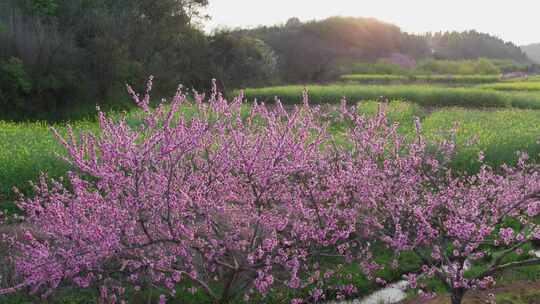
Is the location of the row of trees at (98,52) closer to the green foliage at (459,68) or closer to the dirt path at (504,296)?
the dirt path at (504,296)

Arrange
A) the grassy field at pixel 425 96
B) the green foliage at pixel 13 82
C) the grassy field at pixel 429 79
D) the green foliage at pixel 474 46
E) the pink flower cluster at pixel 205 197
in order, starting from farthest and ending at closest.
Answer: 1. the green foliage at pixel 474 46
2. the grassy field at pixel 429 79
3. the grassy field at pixel 425 96
4. the green foliage at pixel 13 82
5. the pink flower cluster at pixel 205 197

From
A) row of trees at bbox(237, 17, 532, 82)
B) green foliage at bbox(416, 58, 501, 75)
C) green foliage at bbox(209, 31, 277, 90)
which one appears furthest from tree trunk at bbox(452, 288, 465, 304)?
green foliage at bbox(416, 58, 501, 75)

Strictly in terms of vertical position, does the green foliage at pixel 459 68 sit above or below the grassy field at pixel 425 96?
above

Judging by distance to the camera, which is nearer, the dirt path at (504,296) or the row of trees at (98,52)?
the dirt path at (504,296)

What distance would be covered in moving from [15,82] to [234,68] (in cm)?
1724

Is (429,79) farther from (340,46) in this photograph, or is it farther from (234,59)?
(340,46)

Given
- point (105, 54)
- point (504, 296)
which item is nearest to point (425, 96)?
point (105, 54)

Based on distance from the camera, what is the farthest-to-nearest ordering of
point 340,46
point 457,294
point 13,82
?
1. point 340,46
2. point 13,82
3. point 457,294

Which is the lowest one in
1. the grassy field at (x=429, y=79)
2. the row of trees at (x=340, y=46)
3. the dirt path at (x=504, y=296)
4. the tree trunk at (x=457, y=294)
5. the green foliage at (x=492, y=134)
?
the dirt path at (x=504, y=296)

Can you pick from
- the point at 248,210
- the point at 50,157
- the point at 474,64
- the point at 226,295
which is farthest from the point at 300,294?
the point at 474,64

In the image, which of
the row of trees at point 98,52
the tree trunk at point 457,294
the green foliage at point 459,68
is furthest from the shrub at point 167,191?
the green foliage at point 459,68

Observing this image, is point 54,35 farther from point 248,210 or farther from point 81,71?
point 248,210

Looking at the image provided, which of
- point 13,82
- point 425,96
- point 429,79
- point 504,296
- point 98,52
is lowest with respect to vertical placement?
point 504,296

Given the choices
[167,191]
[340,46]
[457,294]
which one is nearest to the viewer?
[167,191]
